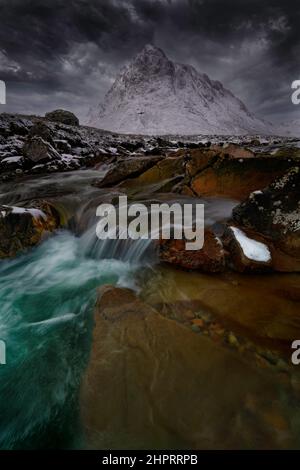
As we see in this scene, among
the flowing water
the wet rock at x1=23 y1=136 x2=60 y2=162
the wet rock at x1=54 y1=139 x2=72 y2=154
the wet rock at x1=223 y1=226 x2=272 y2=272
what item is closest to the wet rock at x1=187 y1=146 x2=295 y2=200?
the flowing water

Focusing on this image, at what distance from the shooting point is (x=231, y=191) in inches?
250

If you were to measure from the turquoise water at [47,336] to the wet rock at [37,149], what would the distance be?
9.28m

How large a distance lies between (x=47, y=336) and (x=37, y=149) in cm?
1226

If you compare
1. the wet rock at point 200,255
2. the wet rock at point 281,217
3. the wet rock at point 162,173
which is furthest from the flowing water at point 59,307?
the wet rock at point 162,173

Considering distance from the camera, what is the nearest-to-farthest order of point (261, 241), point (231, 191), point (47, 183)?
point (261, 241)
point (231, 191)
point (47, 183)

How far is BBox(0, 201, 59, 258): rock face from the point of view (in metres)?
5.23

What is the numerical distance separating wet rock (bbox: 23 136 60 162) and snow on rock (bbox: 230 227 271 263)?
479 inches

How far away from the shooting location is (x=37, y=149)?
43.1 ft

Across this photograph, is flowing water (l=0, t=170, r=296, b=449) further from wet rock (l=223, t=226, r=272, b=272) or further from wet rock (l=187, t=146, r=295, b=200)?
wet rock (l=187, t=146, r=295, b=200)

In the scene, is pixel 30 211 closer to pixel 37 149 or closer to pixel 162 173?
pixel 162 173

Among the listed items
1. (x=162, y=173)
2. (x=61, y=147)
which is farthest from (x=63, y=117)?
(x=162, y=173)
